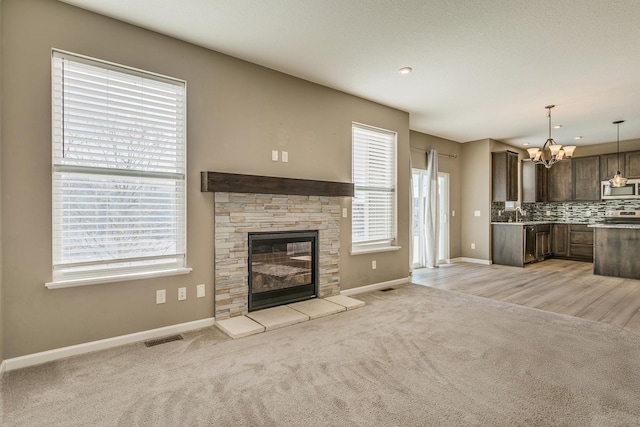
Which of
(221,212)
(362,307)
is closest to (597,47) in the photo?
(362,307)

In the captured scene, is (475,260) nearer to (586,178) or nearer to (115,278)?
(586,178)

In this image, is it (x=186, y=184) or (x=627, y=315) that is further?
(x=627, y=315)

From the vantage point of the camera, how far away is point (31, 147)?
2.55 m

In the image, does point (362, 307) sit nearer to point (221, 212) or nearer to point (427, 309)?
point (427, 309)

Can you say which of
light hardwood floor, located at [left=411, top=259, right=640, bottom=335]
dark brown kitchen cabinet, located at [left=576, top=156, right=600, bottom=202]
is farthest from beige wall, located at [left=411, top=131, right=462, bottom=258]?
dark brown kitchen cabinet, located at [left=576, top=156, right=600, bottom=202]

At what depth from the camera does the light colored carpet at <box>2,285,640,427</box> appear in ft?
6.36

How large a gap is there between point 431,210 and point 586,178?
4215 millimetres

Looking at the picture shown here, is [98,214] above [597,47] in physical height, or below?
below

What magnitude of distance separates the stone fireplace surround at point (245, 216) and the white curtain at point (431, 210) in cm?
319

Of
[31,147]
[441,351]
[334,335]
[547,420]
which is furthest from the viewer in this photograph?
[334,335]

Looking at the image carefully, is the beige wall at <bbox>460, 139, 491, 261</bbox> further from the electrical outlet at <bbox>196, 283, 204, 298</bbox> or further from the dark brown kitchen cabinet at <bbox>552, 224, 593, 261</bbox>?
the electrical outlet at <bbox>196, 283, 204, 298</bbox>

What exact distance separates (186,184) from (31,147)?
45.3 inches

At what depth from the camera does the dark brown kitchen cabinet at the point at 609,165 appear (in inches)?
290

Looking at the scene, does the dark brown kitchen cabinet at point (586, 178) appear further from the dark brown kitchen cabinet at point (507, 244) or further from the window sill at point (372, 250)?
the window sill at point (372, 250)
